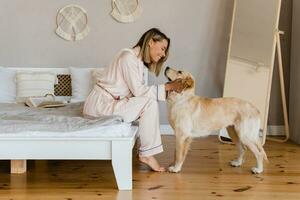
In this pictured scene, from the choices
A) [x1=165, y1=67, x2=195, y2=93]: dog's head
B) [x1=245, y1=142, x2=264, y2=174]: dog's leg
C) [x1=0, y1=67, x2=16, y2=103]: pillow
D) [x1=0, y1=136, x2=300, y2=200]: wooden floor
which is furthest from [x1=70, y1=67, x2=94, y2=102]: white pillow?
[x1=245, y1=142, x2=264, y2=174]: dog's leg

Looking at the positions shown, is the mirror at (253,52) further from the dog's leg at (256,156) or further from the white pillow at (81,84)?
the white pillow at (81,84)

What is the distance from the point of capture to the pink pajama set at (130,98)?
2785 mm

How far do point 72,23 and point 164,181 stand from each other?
237 centimetres

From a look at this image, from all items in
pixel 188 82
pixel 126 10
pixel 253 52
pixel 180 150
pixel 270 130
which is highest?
pixel 126 10

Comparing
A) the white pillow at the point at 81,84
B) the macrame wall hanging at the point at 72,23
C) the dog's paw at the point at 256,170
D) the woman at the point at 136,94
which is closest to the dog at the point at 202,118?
the dog's paw at the point at 256,170

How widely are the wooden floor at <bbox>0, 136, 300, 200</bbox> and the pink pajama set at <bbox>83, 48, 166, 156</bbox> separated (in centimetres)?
28

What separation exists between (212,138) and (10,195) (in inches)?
96.5

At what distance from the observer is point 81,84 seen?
4.32 metres

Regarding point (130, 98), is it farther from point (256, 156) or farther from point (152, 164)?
point (256, 156)

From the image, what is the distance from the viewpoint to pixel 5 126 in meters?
2.52

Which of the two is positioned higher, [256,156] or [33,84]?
[33,84]

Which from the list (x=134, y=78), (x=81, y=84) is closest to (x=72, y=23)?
(x=81, y=84)

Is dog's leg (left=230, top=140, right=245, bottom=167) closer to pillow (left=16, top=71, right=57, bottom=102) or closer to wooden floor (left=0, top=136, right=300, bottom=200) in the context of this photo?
wooden floor (left=0, top=136, right=300, bottom=200)

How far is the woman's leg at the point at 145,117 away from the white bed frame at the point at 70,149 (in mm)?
288
